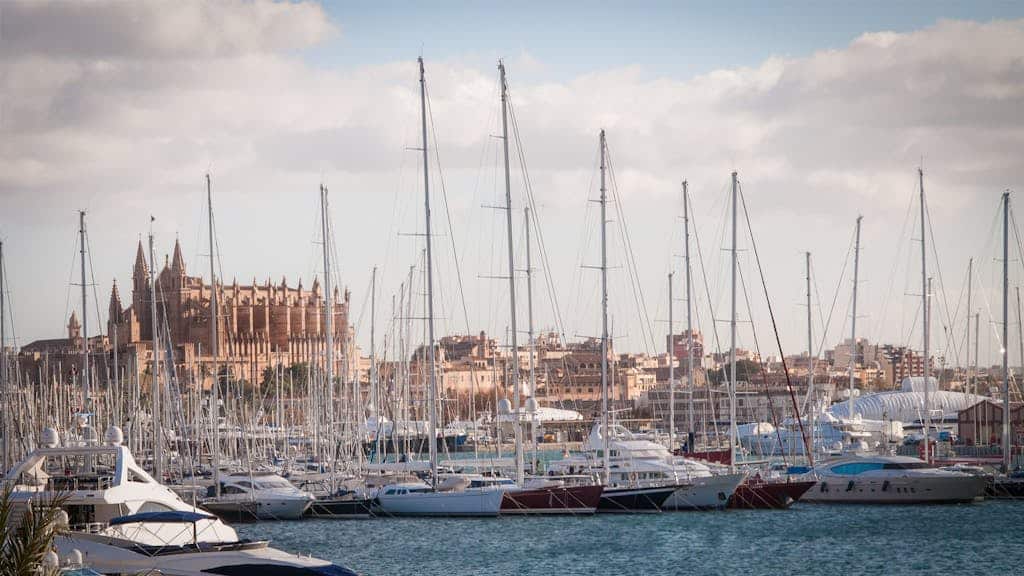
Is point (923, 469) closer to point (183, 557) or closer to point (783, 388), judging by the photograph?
point (183, 557)

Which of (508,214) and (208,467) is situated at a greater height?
(508,214)

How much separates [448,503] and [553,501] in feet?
9.98

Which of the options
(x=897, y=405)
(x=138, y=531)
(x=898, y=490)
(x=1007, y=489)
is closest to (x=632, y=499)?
(x=898, y=490)

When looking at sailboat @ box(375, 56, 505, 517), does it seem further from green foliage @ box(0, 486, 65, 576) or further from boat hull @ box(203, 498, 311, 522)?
green foliage @ box(0, 486, 65, 576)

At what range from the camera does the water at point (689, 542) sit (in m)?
33.2

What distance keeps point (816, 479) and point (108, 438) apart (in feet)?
77.3

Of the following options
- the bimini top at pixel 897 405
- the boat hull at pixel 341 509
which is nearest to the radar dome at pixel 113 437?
the boat hull at pixel 341 509

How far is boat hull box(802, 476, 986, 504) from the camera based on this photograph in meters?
46.0

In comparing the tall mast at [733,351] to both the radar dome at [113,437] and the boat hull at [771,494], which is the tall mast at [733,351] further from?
the radar dome at [113,437]

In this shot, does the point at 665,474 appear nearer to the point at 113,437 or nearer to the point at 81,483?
the point at 113,437

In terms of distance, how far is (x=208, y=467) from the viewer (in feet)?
186

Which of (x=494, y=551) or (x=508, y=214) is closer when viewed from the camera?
(x=494, y=551)

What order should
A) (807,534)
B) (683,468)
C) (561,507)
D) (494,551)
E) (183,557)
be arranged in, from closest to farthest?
1. (183,557)
2. (494,551)
3. (807,534)
4. (561,507)
5. (683,468)

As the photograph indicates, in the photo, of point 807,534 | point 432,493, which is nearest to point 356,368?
point 432,493
